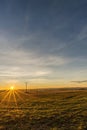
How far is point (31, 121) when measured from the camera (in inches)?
1006

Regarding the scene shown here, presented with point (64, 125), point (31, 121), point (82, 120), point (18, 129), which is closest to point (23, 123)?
point (31, 121)

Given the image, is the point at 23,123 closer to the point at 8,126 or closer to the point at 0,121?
the point at 8,126

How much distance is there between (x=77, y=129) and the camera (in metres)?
20.6

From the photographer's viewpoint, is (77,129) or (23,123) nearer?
(77,129)

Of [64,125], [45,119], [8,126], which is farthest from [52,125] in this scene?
[8,126]

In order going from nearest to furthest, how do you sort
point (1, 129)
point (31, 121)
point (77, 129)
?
point (77, 129), point (1, 129), point (31, 121)

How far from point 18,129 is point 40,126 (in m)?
2.59

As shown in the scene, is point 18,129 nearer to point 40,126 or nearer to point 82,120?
point 40,126

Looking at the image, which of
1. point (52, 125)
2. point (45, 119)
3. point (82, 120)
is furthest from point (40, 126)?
point (82, 120)

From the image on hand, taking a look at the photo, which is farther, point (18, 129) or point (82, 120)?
point (82, 120)

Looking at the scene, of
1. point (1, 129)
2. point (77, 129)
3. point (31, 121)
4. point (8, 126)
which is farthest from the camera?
point (31, 121)

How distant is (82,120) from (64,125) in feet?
9.48

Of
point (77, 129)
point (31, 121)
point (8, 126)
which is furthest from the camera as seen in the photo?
point (31, 121)

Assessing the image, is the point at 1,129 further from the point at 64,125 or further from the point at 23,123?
the point at 64,125
